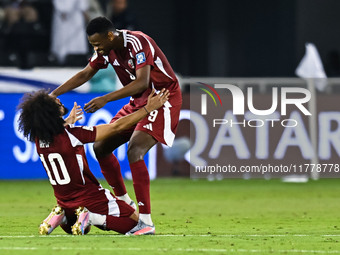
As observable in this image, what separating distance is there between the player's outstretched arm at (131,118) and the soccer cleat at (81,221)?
604mm

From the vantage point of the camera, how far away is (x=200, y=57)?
16.0 m

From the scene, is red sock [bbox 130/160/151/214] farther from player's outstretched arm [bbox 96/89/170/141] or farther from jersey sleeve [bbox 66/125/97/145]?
jersey sleeve [bbox 66/125/97/145]

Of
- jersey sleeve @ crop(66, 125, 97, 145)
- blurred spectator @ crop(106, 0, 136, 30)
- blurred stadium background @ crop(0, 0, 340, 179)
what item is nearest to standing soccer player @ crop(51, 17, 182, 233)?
jersey sleeve @ crop(66, 125, 97, 145)

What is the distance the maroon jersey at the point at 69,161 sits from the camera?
5.54 m

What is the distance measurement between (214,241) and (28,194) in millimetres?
5035

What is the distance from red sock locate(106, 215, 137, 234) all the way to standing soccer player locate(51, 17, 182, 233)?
0.37 feet

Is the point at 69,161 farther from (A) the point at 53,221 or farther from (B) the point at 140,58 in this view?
(B) the point at 140,58

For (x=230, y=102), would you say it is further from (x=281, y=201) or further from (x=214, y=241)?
(x=214, y=241)

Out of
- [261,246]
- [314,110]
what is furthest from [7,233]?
[314,110]

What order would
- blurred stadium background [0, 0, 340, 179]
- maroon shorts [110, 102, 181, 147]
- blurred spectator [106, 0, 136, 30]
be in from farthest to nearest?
blurred spectator [106, 0, 136, 30] → blurred stadium background [0, 0, 340, 179] → maroon shorts [110, 102, 181, 147]

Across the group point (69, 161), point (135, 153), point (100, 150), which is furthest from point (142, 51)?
point (69, 161)

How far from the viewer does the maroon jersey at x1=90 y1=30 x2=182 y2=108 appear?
19.5ft

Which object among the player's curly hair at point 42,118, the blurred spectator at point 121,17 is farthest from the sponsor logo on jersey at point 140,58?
A: the blurred spectator at point 121,17

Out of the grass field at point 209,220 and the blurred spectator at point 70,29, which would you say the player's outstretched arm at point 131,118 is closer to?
the grass field at point 209,220
